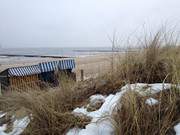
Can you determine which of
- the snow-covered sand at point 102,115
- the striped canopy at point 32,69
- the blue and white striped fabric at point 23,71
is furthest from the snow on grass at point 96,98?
the blue and white striped fabric at point 23,71

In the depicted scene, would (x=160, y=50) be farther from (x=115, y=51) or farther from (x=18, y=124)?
(x=18, y=124)

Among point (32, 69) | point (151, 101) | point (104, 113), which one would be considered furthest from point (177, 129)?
point (32, 69)

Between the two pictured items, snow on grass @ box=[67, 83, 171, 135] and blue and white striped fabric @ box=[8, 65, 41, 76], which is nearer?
snow on grass @ box=[67, 83, 171, 135]

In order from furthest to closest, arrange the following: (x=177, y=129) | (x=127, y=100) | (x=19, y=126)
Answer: (x=19, y=126) < (x=127, y=100) < (x=177, y=129)

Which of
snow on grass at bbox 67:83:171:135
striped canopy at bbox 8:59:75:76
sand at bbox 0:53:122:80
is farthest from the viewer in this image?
striped canopy at bbox 8:59:75:76

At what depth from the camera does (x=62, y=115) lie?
268 centimetres

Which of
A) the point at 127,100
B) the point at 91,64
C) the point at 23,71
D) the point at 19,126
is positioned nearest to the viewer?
the point at 127,100

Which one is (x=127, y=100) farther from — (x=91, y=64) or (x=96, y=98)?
(x=91, y=64)

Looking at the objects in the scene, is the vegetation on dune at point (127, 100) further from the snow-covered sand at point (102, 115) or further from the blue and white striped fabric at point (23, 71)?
the blue and white striped fabric at point (23, 71)

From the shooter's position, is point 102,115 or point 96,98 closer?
point 102,115

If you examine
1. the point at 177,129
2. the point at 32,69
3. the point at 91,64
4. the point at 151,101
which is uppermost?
the point at 151,101

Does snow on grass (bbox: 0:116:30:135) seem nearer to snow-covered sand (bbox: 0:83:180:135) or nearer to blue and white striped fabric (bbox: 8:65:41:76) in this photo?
snow-covered sand (bbox: 0:83:180:135)

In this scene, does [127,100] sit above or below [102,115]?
above

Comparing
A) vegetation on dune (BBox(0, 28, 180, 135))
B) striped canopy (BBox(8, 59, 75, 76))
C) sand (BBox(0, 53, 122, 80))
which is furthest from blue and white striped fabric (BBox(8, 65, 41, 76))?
vegetation on dune (BBox(0, 28, 180, 135))
